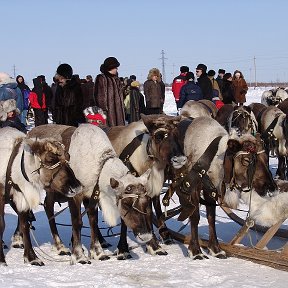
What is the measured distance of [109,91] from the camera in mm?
9523

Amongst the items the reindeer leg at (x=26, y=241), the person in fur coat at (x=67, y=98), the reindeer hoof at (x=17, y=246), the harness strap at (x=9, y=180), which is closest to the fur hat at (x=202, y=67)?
the person in fur coat at (x=67, y=98)

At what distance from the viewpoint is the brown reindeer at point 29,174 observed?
7105mm

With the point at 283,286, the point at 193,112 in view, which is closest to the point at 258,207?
the point at 283,286

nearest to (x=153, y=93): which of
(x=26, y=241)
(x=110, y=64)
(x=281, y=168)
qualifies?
(x=281, y=168)

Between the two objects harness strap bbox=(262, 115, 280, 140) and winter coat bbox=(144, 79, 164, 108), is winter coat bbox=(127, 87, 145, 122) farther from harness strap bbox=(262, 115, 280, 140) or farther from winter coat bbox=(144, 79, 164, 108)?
harness strap bbox=(262, 115, 280, 140)

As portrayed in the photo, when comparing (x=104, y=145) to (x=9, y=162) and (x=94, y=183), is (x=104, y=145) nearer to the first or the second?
(x=94, y=183)

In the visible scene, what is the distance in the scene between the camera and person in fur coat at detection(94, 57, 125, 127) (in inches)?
372

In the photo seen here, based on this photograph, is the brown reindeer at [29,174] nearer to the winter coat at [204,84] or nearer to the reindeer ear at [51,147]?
the reindeer ear at [51,147]

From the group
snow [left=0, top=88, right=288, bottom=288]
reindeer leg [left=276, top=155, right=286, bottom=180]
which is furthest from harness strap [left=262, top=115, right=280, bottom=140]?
snow [left=0, top=88, right=288, bottom=288]

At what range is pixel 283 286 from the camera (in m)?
6.32

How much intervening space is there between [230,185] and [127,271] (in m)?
1.41

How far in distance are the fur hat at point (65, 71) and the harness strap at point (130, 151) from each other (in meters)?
2.00

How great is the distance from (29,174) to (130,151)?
1.26 metres

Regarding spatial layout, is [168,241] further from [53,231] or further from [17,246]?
[17,246]
